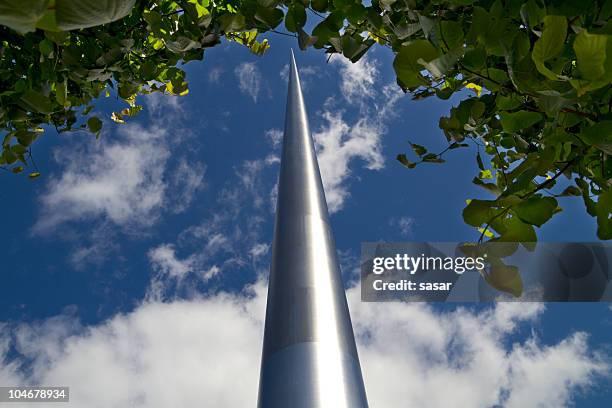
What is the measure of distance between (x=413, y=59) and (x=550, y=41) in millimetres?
287

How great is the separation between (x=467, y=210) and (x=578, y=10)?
21.7 inches

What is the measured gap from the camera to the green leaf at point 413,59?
0.92 metres

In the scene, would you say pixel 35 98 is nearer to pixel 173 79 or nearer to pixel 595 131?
pixel 173 79

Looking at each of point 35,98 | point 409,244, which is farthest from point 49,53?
point 409,244

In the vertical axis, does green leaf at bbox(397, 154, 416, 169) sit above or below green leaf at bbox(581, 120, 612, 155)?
above

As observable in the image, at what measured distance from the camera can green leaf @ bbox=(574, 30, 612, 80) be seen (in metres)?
0.65

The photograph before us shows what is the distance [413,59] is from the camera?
37.1 inches

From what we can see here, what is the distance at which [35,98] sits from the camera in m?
1.72

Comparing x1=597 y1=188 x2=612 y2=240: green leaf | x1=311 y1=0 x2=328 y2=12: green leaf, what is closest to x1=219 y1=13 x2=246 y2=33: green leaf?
x1=311 y1=0 x2=328 y2=12: green leaf

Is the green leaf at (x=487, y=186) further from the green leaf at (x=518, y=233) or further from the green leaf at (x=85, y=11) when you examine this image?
the green leaf at (x=85, y=11)

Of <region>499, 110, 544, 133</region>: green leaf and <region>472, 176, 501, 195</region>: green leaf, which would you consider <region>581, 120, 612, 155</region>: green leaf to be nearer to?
<region>499, 110, 544, 133</region>: green leaf

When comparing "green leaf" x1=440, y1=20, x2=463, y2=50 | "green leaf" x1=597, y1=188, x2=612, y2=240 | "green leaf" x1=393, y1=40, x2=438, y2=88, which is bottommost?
"green leaf" x1=597, y1=188, x2=612, y2=240

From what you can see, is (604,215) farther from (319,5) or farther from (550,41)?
(319,5)

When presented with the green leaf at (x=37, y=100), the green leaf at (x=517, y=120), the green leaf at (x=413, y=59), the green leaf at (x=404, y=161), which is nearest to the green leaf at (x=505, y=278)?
the green leaf at (x=517, y=120)
